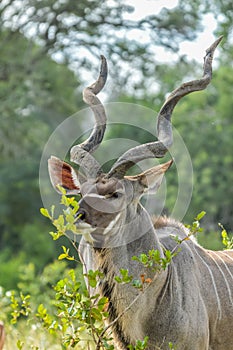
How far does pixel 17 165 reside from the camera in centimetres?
3109

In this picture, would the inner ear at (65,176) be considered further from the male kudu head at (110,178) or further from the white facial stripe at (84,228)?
the white facial stripe at (84,228)

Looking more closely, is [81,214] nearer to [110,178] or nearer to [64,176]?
[110,178]

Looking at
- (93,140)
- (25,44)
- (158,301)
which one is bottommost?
(25,44)

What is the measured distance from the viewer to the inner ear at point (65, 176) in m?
5.03

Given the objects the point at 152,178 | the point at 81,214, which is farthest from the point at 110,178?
the point at 81,214

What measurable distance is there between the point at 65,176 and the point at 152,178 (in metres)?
0.51

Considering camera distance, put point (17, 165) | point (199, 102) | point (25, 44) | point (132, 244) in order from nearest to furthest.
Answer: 1. point (132, 244)
2. point (25, 44)
3. point (17, 165)
4. point (199, 102)

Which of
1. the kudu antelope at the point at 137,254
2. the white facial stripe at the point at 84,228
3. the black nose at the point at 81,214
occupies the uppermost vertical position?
the black nose at the point at 81,214

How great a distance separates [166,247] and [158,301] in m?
0.39

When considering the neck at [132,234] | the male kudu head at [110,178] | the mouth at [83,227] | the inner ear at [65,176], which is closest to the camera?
the mouth at [83,227]

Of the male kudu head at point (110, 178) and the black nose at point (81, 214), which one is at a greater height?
the black nose at point (81, 214)

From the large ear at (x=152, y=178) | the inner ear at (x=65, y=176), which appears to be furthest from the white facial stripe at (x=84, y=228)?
the large ear at (x=152, y=178)

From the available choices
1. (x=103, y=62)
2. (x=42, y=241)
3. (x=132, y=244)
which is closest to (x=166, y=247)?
(x=132, y=244)

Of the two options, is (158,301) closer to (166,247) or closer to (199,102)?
(166,247)
